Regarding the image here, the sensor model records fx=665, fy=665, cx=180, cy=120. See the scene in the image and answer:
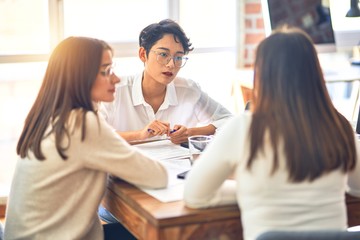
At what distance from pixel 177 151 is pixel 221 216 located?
693 mm

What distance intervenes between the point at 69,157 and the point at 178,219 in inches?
13.8

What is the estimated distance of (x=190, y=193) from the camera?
169 centimetres

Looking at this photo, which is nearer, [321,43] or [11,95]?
[11,95]

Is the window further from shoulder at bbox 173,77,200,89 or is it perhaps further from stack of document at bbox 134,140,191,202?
stack of document at bbox 134,140,191,202

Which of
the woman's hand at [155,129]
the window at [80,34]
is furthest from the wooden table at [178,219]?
the window at [80,34]

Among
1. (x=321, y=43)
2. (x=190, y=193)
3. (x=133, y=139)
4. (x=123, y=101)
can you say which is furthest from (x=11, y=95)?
(x=190, y=193)

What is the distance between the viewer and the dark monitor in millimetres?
3672

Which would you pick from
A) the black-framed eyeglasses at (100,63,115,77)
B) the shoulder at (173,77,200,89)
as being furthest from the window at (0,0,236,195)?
the black-framed eyeglasses at (100,63,115,77)

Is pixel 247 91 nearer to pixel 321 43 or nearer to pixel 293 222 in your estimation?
pixel 321 43

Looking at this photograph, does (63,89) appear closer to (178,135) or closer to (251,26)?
(178,135)

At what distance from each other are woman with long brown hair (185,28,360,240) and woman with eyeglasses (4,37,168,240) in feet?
0.88

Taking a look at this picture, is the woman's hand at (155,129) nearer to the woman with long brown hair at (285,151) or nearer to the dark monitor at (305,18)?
the woman with long brown hair at (285,151)

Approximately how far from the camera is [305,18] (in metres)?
3.80

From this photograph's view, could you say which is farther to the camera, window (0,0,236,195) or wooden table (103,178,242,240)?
window (0,0,236,195)
